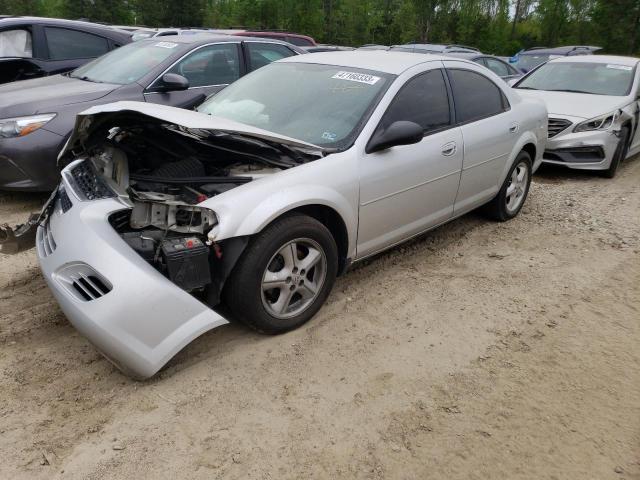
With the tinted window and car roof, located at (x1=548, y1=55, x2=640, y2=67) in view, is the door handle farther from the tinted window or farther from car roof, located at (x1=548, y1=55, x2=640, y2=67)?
the tinted window

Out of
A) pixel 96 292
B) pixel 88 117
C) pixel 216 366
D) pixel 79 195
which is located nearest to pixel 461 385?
→ pixel 216 366

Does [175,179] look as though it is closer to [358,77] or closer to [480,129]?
[358,77]

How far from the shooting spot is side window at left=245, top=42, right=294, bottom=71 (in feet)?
21.0

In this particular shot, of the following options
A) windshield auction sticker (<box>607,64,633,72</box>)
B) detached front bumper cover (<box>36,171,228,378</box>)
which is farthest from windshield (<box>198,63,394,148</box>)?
windshield auction sticker (<box>607,64,633,72</box>)

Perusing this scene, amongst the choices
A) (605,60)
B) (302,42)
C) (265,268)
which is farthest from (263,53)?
(302,42)

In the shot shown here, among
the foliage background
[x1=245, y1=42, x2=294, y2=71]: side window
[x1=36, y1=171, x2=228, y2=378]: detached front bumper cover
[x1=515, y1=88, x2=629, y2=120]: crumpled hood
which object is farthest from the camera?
the foliage background

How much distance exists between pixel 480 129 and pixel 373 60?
3.64 feet

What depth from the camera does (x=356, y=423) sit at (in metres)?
2.58

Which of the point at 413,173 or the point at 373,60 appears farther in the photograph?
the point at 373,60

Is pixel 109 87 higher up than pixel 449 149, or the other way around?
pixel 109 87

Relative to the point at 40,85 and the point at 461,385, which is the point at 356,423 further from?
the point at 40,85

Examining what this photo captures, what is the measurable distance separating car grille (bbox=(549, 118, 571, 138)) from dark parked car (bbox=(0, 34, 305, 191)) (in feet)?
12.0

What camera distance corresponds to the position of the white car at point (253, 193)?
2629 mm

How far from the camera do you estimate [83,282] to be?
2.67 metres
